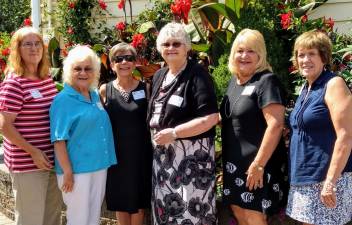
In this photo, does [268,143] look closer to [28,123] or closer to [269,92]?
[269,92]

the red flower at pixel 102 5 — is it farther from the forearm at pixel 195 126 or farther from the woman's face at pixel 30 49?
the forearm at pixel 195 126

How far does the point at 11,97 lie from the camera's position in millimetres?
3684

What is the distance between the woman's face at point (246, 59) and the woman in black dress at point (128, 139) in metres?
0.92

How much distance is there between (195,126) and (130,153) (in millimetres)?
778

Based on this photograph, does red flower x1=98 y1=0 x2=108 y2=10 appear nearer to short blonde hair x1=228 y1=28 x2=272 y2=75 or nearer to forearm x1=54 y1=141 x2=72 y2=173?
forearm x1=54 y1=141 x2=72 y2=173

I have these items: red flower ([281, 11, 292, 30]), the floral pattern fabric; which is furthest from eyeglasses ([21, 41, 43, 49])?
red flower ([281, 11, 292, 30])

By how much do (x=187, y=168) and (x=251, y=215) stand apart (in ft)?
1.89

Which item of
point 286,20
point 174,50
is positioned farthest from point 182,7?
point 174,50

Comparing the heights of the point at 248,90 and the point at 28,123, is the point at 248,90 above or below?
above

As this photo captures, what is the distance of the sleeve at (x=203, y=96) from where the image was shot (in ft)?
11.8

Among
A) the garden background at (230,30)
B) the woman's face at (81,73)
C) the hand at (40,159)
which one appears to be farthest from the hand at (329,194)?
the hand at (40,159)

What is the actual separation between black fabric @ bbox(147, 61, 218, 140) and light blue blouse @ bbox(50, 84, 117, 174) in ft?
1.71

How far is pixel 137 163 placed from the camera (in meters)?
4.14

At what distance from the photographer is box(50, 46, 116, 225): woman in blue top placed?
3.77m
